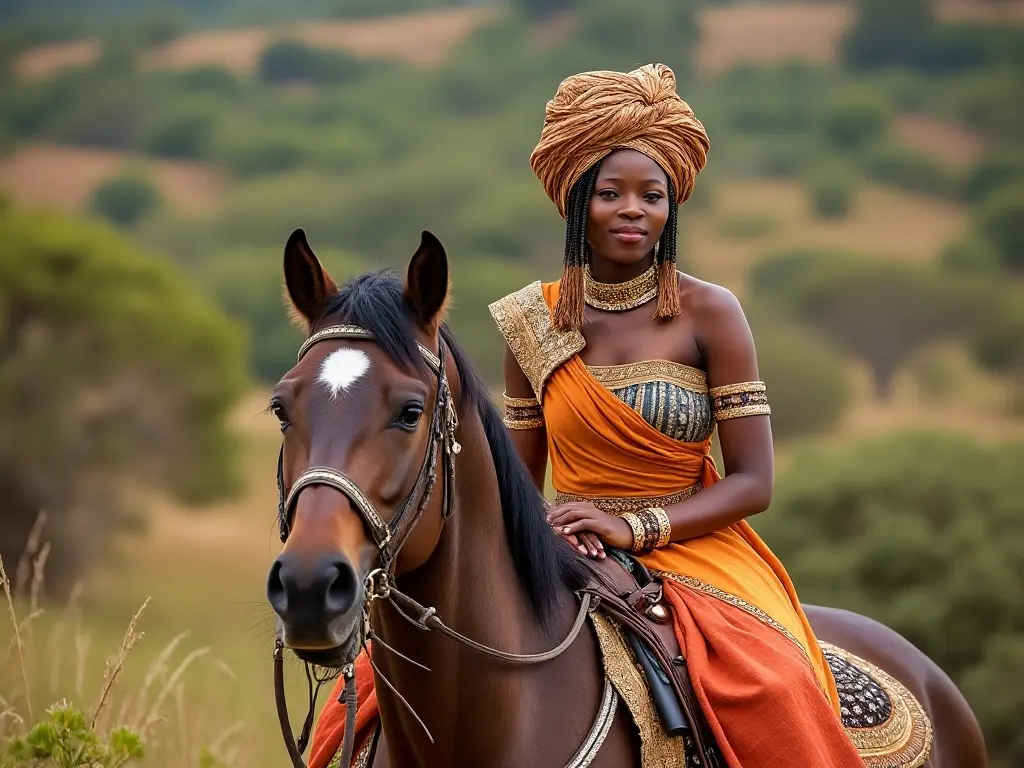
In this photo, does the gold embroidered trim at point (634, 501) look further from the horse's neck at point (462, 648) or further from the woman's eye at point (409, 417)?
the woman's eye at point (409, 417)

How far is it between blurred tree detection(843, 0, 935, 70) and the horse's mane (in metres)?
59.6

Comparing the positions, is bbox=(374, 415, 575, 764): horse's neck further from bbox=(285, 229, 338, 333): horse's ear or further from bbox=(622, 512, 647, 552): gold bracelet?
bbox=(622, 512, 647, 552): gold bracelet

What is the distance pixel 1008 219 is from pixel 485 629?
Answer: 47.4m

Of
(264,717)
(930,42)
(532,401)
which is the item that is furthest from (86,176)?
(532,401)

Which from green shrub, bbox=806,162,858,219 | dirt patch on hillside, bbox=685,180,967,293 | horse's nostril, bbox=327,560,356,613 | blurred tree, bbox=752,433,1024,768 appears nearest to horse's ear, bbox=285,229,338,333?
horse's nostril, bbox=327,560,356,613

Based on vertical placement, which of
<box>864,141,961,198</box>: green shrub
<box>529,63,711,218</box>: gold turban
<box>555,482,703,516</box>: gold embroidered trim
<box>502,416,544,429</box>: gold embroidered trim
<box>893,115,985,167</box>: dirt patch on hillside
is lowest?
<box>555,482,703,516</box>: gold embroidered trim

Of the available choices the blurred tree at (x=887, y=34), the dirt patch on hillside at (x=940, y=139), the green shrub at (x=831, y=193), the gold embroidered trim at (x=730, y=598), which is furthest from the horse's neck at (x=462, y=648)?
the blurred tree at (x=887, y=34)

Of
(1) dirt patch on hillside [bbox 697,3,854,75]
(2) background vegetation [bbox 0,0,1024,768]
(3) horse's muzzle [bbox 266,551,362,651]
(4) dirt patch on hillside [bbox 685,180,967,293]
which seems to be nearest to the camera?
(3) horse's muzzle [bbox 266,551,362,651]

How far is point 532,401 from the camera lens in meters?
4.82

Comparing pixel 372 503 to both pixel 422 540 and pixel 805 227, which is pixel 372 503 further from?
pixel 805 227

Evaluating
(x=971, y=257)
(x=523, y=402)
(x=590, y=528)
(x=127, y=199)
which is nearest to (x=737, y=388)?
(x=590, y=528)

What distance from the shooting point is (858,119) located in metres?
57.8

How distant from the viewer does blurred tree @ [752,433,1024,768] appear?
15.0 metres

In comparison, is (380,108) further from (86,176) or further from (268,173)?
(86,176)
